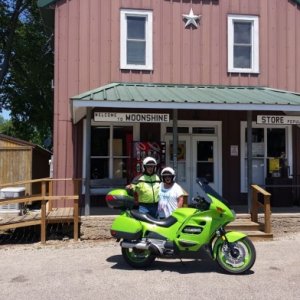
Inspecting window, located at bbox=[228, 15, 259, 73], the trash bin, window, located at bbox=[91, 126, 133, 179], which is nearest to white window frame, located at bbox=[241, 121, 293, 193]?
window, located at bbox=[228, 15, 259, 73]

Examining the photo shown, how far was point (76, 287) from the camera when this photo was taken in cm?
678

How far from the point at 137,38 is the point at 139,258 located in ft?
25.8

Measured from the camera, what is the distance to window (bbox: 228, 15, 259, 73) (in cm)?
1418

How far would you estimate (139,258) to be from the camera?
308 inches

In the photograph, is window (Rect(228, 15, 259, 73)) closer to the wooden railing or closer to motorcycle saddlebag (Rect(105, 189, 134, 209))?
the wooden railing

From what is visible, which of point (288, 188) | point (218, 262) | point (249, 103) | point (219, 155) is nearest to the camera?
point (218, 262)

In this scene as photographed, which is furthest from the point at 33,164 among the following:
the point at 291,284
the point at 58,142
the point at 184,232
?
the point at 291,284

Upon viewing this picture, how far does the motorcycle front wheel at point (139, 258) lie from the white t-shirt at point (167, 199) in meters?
0.75

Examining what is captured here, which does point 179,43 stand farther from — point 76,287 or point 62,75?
point 76,287

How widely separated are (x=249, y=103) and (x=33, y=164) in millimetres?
9242

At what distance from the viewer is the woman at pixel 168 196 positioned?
26.6ft

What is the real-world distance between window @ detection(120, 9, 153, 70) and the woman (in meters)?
6.26

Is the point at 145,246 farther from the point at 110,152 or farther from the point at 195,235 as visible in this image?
the point at 110,152

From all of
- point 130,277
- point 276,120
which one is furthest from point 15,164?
point 130,277
